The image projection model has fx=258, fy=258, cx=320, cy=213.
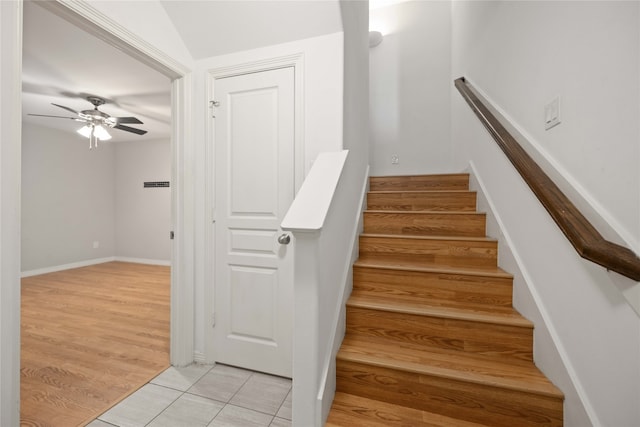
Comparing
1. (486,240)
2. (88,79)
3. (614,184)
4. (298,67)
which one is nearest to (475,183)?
(486,240)

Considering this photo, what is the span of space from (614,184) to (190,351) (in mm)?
2484

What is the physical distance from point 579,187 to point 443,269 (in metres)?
0.78

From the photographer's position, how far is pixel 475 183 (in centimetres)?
228

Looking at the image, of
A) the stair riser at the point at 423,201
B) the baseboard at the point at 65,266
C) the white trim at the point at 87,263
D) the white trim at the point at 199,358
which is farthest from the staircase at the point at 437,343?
the baseboard at the point at 65,266

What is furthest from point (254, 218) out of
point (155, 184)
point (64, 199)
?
point (64, 199)

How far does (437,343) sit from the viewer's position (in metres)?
1.37

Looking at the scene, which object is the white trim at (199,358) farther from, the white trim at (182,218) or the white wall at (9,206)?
the white wall at (9,206)

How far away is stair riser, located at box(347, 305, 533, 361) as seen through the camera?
127 cm

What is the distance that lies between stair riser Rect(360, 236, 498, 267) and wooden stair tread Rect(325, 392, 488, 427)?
0.86 m

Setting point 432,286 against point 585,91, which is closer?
point 585,91

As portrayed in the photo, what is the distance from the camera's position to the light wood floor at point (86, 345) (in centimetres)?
155

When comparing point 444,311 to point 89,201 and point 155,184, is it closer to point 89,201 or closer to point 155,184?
point 155,184

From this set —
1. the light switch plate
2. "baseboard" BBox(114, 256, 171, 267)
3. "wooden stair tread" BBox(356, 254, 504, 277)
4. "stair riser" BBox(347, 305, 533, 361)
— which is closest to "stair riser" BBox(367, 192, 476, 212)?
"wooden stair tread" BBox(356, 254, 504, 277)

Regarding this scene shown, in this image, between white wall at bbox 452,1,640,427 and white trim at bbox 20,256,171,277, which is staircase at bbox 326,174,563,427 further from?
white trim at bbox 20,256,171,277
